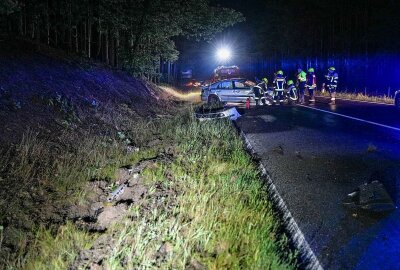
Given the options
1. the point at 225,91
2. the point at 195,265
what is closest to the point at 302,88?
the point at 225,91

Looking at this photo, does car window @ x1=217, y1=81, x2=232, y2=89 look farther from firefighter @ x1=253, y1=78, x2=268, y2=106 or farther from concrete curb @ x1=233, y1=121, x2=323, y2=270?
concrete curb @ x1=233, y1=121, x2=323, y2=270

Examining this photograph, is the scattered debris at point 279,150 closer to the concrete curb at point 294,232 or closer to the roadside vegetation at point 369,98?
the concrete curb at point 294,232

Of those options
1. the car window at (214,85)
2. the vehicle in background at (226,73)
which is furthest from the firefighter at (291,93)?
the vehicle in background at (226,73)

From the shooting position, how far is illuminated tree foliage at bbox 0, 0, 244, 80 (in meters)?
14.9

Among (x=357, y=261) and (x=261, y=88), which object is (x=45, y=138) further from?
(x=261, y=88)

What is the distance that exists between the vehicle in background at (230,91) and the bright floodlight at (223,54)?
64.5 feet

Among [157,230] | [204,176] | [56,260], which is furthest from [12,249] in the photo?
[204,176]

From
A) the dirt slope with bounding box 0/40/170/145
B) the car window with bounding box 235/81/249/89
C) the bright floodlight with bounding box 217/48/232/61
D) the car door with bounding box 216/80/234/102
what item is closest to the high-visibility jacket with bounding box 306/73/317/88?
the car window with bounding box 235/81/249/89

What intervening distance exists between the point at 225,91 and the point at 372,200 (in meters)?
14.6

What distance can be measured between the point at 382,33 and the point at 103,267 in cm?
2577

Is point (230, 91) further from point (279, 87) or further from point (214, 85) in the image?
point (279, 87)

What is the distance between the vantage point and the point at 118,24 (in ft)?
54.3

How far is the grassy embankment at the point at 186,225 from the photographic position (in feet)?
11.4

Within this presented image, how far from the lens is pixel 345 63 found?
27906 mm
